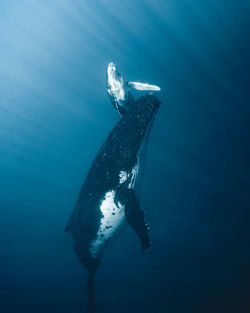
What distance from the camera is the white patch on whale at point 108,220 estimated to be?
3004 mm

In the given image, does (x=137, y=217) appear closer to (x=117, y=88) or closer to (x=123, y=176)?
(x=123, y=176)

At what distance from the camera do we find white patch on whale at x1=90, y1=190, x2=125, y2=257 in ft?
9.86

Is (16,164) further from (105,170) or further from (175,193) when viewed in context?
(105,170)

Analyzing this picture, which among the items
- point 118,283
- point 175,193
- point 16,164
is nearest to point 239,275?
point 175,193

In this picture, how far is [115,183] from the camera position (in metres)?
2.86

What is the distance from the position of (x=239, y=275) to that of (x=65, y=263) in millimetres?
11883

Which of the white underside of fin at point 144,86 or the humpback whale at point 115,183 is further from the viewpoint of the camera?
the white underside of fin at point 144,86

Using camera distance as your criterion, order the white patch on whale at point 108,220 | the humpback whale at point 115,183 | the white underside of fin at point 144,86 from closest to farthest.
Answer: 1. the humpback whale at point 115,183
2. the white underside of fin at point 144,86
3. the white patch on whale at point 108,220

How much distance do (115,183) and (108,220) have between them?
70 cm

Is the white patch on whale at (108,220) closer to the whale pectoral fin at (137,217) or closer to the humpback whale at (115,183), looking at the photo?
the humpback whale at (115,183)

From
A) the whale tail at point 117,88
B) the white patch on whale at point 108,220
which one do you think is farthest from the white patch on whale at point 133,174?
the whale tail at point 117,88

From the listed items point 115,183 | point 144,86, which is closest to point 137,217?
point 115,183

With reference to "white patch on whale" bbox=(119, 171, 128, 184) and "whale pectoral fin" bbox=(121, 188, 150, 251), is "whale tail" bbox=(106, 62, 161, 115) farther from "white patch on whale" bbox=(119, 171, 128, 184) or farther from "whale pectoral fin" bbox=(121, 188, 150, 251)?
"whale pectoral fin" bbox=(121, 188, 150, 251)

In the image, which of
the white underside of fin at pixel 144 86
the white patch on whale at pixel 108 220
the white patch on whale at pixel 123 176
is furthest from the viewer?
the white patch on whale at pixel 108 220
